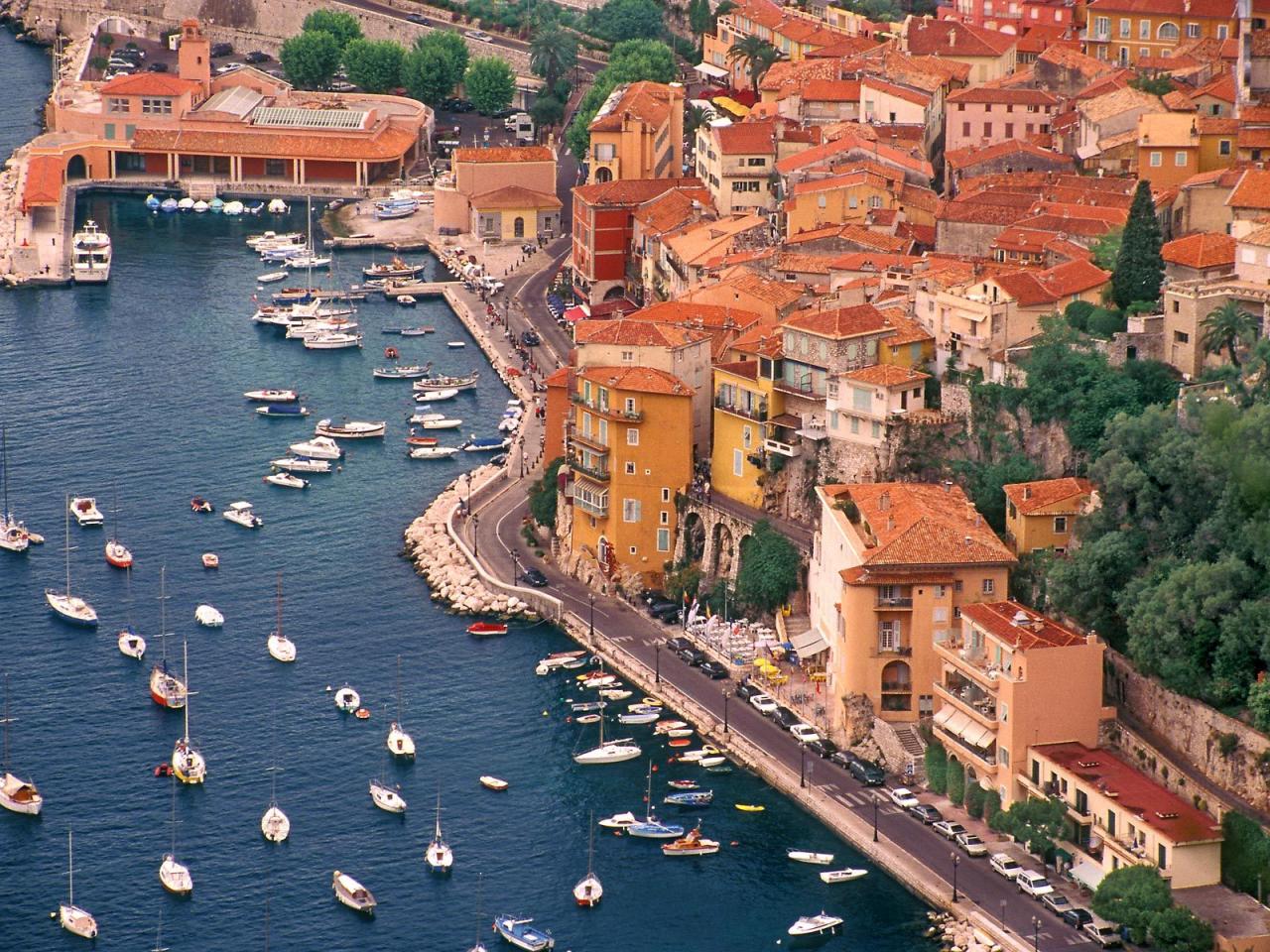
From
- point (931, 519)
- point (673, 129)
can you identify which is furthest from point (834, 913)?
point (673, 129)

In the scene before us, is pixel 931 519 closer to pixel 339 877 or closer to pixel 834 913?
pixel 834 913

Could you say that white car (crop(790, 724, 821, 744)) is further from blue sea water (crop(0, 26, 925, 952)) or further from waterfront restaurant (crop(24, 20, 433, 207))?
waterfront restaurant (crop(24, 20, 433, 207))

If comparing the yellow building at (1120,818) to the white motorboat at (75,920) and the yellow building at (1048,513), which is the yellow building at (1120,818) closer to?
the yellow building at (1048,513)

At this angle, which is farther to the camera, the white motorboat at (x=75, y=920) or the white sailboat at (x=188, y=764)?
the white sailboat at (x=188, y=764)

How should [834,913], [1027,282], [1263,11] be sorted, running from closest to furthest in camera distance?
1. [834,913]
2. [1027,282]
3. [1263,11]

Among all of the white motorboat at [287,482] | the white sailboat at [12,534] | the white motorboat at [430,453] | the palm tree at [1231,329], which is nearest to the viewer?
the palm tree at [1231,329]

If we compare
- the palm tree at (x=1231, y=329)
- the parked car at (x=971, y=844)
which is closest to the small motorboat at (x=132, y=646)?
the parked car at (x=971, y=844)

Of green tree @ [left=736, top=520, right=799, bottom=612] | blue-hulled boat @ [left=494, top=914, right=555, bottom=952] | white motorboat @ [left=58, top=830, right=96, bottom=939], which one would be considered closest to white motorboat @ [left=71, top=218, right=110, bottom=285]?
green tree @ [left=736, top=520, right=799, bottom=612]
